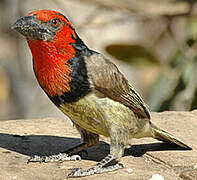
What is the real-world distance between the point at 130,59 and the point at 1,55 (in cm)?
530

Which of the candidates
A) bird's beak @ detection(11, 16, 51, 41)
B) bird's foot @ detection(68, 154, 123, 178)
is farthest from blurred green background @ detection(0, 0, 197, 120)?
bird's beak @ detection(11, 16, 51, 41)

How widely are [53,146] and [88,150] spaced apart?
0.87 feet

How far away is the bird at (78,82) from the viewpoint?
168 inches

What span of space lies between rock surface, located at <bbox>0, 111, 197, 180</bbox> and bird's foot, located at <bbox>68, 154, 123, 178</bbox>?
0.13ft

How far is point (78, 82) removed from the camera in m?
4.34

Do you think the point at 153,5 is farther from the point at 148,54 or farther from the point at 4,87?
the point at 4,87

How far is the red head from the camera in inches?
167

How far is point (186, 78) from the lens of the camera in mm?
7059

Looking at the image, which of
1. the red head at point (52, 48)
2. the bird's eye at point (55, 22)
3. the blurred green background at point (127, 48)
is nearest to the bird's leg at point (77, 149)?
the red head at point (52, 48)

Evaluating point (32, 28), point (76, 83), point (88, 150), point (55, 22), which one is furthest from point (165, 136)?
point (32, 28)

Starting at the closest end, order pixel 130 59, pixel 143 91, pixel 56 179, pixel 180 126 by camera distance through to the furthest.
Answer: pixel 56 179, pixel 180 126, pixel 130 59, pixel 143 91

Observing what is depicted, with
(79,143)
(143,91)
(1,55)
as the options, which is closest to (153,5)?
(79,143)

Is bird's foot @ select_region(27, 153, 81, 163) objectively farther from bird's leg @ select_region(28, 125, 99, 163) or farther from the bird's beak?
the bird's beak

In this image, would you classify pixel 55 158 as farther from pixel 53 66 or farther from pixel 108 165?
pixel 53 66
